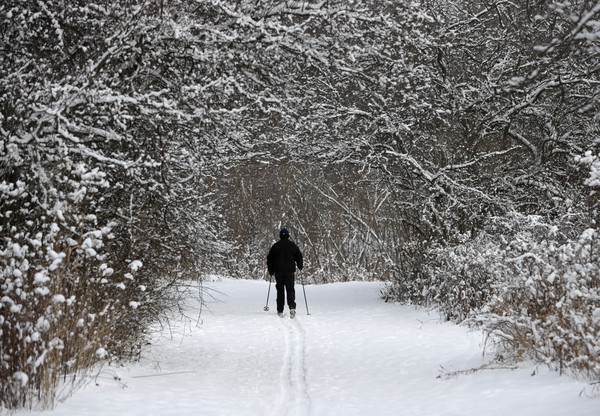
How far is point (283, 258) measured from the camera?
15.1m

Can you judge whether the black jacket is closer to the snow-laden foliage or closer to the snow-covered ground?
the snow-covered ground

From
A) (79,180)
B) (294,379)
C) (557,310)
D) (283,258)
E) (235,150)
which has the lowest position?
(294,379)

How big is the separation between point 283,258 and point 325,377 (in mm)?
7108

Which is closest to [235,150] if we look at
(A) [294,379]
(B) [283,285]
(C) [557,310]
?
(A) [294,379]

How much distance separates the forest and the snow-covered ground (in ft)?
1.34

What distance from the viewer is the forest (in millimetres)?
5992

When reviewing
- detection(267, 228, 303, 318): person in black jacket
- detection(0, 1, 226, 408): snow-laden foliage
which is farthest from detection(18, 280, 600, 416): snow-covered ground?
detection(267, 228, 303, 318): person in black jacket

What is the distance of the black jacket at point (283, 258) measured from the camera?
15.1m

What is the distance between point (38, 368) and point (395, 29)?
19.4 ft

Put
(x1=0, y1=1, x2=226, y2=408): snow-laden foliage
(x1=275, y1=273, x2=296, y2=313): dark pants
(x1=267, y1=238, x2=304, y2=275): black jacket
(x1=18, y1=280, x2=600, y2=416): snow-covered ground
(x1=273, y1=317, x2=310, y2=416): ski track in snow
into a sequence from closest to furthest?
(x1=0, y1=1, x2=226, y2=408): snow-laden foliage
(x1=18, y1=280, x2=600, y2=416): snow-covered ground
(x1=273, y1=317, x2=310, y2=416): ski track in snow
(x1=275, y1=273, x2=296, y2=313): dark pants
(x1=267, y1=238, x2=304, y2=275): black jacket

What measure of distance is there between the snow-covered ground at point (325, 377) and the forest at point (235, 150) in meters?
0.41

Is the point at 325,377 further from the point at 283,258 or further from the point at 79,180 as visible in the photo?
the point at 283,258

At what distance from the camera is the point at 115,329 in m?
7.71

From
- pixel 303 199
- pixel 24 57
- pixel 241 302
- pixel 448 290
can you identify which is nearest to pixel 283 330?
pixel 448 290
